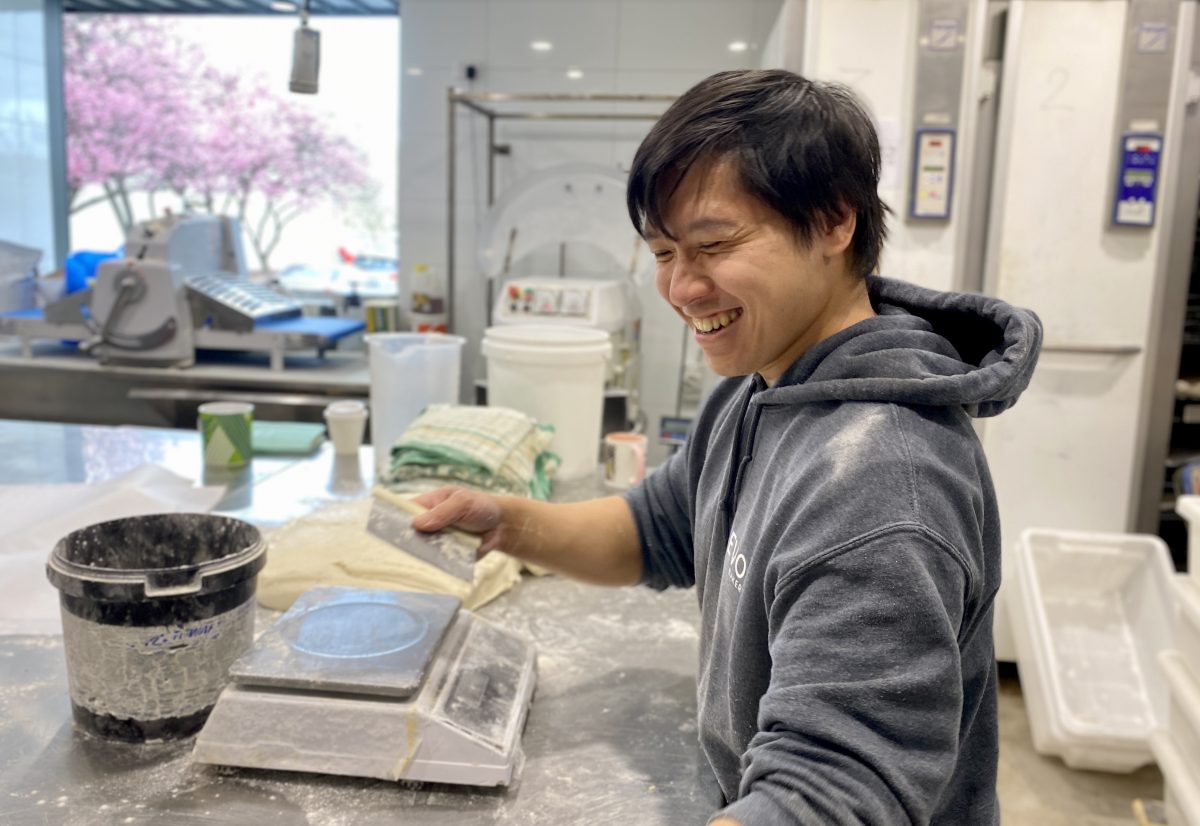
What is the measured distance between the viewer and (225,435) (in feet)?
6.54

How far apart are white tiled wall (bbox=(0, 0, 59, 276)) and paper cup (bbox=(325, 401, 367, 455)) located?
2.80 metres

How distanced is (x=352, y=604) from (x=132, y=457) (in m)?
1.26

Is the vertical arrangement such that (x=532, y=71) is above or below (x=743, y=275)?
above

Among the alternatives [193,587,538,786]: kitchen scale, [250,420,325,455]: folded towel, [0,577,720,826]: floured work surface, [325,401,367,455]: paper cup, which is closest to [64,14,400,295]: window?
[250,420,325,455]: folded towel

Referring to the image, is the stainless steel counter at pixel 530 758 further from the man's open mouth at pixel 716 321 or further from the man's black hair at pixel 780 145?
the man's black hair at pixel 780 145

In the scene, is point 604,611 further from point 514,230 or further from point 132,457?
point 514,230

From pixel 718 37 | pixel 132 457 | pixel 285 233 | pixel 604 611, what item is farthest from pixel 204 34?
pixel 604 611

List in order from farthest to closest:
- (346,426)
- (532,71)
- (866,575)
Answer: (532,71)
(346,426)
(866,575)

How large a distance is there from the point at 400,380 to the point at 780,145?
146cm

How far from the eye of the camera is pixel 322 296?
432 centimetres

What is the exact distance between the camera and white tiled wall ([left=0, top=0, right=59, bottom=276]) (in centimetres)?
392

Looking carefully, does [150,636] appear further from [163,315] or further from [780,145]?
[163,315]

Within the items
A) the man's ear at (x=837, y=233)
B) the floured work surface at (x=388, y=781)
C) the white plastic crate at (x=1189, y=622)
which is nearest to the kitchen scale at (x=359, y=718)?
the floured work surface at (x=388, y=781)

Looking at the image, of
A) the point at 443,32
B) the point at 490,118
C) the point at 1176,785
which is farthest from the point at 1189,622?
the point at 443,32
